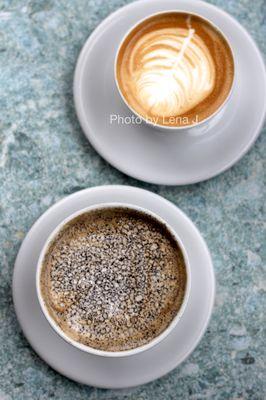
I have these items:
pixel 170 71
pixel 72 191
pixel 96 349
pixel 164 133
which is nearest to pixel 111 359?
pixel 96 349

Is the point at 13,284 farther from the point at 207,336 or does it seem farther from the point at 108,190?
the point at 207,336

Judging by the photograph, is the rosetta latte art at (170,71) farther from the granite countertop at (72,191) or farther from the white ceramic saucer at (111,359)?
the white ceramic saucer at (111,359)

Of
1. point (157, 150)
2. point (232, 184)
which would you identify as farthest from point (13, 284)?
point (232, 184)

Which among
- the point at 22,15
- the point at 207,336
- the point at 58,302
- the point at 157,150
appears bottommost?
the point at 207,336

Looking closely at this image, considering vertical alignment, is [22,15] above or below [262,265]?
above

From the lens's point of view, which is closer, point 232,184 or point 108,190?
point 108,190

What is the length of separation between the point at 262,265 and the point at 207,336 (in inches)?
8.4

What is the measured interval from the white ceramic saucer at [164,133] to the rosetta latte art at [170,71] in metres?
0.05

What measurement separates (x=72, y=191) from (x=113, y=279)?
24 centimetres

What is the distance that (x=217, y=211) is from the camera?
1.42 meters

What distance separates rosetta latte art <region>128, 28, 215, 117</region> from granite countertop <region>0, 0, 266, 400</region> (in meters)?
0.17

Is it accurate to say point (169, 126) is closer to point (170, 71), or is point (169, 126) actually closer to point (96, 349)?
point (170, 71)

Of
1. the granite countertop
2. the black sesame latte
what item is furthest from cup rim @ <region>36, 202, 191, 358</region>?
the granite countertop

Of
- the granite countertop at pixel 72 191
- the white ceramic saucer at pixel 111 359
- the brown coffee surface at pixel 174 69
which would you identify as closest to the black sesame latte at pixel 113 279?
the white ceramic saucer at pixel 111 359
